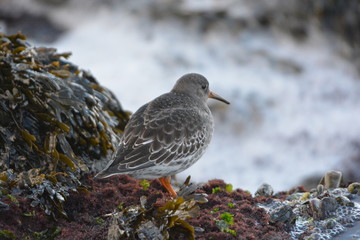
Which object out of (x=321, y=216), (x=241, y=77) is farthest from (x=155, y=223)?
(x=241, y=77)

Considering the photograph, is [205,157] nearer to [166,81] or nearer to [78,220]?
[166,81]

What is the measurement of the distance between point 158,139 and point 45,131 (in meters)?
1.16

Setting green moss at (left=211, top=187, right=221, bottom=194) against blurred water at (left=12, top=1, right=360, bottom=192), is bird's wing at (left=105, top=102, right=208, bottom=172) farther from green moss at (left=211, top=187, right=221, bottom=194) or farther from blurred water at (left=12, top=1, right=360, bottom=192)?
blurred water at (left=12, top=1, right=360, bottom=192)

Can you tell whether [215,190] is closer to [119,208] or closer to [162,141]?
[162,141]

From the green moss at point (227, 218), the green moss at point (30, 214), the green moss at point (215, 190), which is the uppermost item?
the green moss at point (215, 190)

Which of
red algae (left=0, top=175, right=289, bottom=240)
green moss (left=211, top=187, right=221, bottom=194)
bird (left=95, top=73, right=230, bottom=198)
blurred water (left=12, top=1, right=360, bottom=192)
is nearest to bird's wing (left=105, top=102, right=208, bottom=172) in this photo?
bird (left=95, top=73, right=230, bottom=198)

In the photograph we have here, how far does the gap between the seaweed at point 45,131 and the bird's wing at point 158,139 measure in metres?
0.48

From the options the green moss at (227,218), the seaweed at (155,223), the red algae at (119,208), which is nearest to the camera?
the seaweed at (155,223)

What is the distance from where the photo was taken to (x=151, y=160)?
16.8 feet

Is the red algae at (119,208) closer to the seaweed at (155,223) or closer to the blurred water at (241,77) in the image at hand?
the seaweed at (155,223)

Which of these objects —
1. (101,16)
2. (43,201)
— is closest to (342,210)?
(43,201)

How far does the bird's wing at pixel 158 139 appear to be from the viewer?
509 cm

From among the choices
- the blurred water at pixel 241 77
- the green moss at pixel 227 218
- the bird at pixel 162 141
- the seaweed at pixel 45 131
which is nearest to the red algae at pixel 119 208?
the green moss at pixel 227 218

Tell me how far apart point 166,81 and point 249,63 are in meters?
1.96
